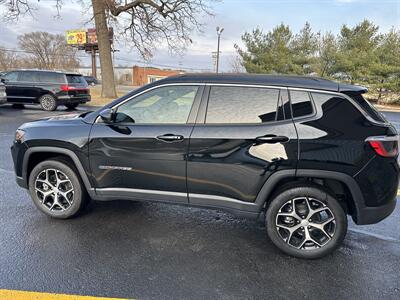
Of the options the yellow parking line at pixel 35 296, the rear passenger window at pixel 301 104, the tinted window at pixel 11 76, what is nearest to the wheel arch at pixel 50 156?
the yellow parking line at pixel 35 296

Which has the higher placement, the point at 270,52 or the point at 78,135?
the point at 270,52

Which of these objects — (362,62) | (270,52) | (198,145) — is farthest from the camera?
(270,52)

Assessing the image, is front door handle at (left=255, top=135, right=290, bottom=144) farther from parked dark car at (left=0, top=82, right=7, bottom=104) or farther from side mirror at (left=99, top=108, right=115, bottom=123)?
parked dark car at (left=0, top=82, right=7, bottom=104)

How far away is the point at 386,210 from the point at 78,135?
3.14m

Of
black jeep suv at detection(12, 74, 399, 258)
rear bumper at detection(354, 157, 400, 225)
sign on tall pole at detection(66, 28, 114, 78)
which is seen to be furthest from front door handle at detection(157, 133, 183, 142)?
sign on tall pole at detection(66, 28, 114, 78)

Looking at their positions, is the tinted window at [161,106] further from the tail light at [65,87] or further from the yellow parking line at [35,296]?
the tail light at [65,87]

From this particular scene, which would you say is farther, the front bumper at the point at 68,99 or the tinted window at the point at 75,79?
the tinted window at the point at 75,79

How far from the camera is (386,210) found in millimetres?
2742

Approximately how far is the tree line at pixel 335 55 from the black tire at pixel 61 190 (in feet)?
80.8

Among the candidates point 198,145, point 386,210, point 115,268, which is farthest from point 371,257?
point 115,268

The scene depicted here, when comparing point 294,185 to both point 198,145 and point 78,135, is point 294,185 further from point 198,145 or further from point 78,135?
point 78,135

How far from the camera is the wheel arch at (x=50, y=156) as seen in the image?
128 inches

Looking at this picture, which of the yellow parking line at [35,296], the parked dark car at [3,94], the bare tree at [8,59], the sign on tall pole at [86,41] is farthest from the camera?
the bare tree at [8,59]

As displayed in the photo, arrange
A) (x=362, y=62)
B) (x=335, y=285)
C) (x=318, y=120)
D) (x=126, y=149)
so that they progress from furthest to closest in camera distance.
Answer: (x=362, y=62) < (x=126, y=149) < (x=318, y=120) < (x=335, y=285)
